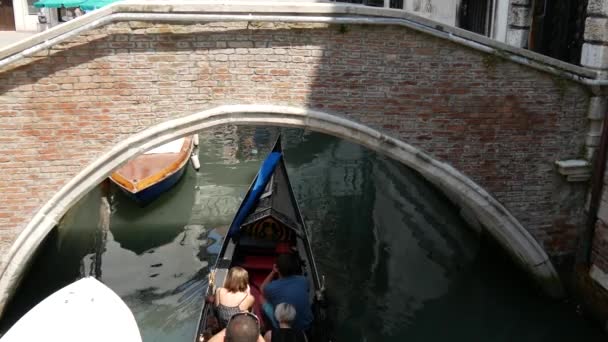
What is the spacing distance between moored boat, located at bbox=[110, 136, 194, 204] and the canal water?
0.25 m

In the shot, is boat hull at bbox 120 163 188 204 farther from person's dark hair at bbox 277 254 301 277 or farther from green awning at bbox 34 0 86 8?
person's dark hair at bbox 277 254 301 277

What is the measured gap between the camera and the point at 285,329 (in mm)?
4258

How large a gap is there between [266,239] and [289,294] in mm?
1556

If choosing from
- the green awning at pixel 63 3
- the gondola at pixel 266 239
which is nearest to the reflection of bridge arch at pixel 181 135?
the gondola at pixel 266 239

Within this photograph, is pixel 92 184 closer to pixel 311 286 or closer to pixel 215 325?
pixel 215 325

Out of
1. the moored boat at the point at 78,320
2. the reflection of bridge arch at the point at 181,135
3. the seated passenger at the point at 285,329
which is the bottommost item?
the seated passenger at the point at 285,329

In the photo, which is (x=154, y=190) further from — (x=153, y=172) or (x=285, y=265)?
(x=285, y=265)

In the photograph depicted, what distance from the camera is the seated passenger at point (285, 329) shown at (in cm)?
423

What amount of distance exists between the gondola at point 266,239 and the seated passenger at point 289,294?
39 cm

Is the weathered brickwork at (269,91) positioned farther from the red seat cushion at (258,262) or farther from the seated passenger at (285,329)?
the seated passenger at (285,329)

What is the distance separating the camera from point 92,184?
5.18m

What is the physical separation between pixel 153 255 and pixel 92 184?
224 centimetres

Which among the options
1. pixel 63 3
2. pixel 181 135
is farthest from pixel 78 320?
pixel 63 3

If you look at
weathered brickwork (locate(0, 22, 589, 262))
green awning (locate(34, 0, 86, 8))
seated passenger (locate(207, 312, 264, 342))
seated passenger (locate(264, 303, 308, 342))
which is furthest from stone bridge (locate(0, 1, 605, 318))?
green awning (locate(34, 0, 86, 8))
